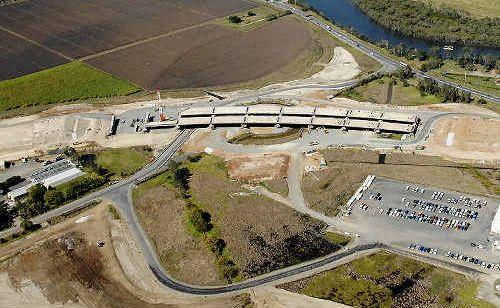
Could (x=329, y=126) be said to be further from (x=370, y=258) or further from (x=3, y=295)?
(x=3, y=295)

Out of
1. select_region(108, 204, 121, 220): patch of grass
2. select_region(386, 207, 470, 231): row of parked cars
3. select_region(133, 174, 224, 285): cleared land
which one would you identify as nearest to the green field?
select_region(133, 174, 224, 285): cleared land

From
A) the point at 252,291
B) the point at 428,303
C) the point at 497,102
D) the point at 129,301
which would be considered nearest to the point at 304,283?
the point at 252,291

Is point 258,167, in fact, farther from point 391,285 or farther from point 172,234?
point 391,285

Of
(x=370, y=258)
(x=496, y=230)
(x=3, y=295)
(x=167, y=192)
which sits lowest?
(x=3, y=295)

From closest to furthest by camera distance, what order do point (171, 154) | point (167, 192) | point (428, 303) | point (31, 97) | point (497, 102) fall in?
point (428, 303)
point (167, 192)
point (171, 154)
point (497, 102)
point (31, 97)

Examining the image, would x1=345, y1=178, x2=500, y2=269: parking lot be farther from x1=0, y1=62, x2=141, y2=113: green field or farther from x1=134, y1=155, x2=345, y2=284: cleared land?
x1=0, y1=62, x2=141, y2=113: green field

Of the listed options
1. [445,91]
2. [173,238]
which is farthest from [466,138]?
[173,238]

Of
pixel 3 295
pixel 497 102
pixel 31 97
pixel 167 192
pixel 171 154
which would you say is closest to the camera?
pixel 3 295

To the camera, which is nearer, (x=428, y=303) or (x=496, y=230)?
(x=428, y=303)
